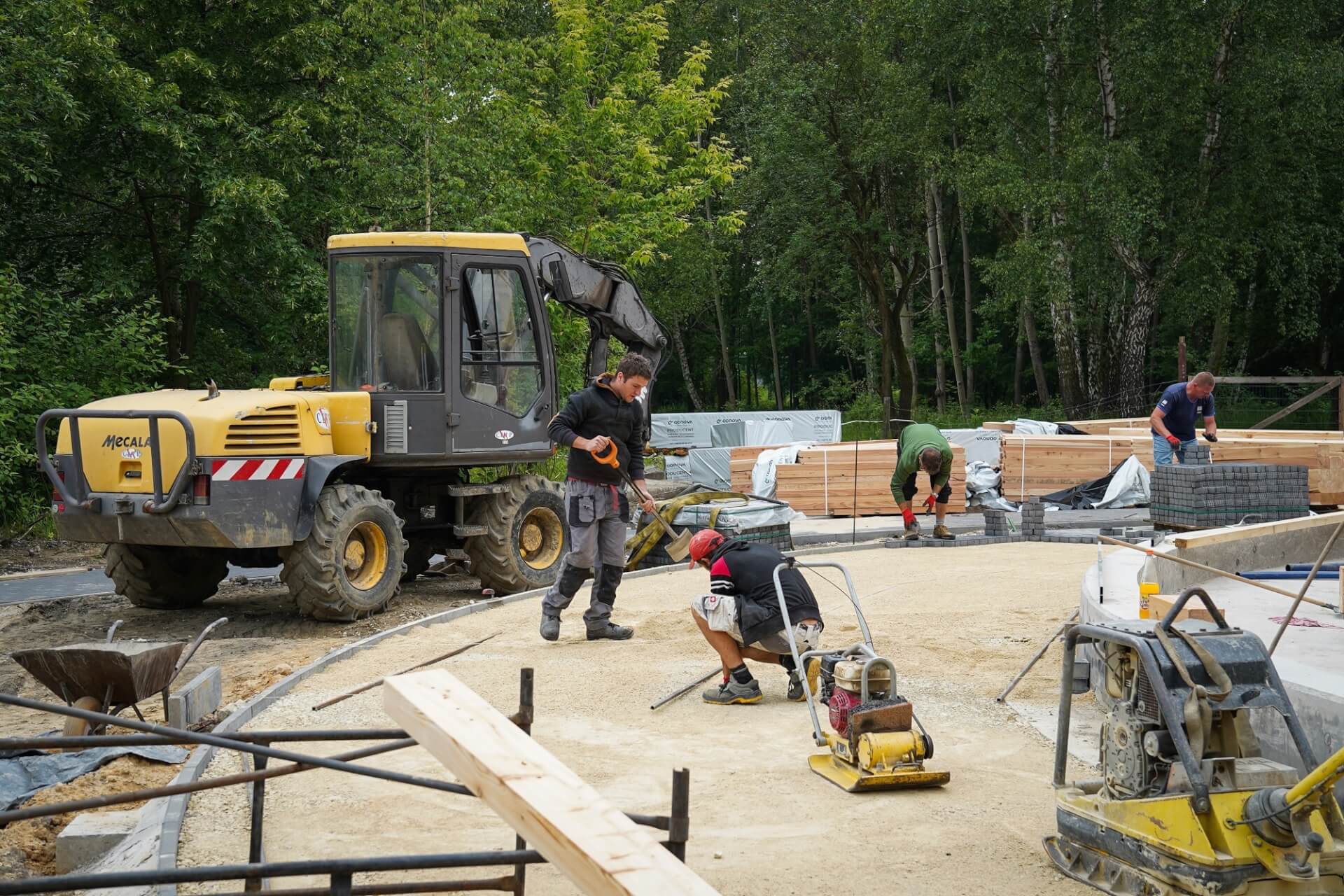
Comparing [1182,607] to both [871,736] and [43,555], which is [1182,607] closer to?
[871,736]

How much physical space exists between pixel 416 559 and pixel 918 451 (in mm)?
6020

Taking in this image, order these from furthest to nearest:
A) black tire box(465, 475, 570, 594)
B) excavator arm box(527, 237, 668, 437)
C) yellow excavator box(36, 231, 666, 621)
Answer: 1. black tire box(465, 475, 570, 594)
2. excavator arm box(527, 237, 668, 437)
3. yellow excavator box(36, 231, 666, 621)

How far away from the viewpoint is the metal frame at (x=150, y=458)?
10227 millimetres

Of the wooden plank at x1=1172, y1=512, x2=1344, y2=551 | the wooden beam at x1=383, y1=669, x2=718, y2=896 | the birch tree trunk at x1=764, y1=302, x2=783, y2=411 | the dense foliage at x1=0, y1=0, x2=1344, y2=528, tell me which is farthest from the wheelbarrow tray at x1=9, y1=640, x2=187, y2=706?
the birch tree trunk at x1=764, y1=302, x2=783, y2=411

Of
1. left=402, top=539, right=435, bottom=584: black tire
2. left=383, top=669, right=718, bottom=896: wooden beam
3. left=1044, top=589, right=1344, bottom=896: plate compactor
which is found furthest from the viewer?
left=402, top=539, right=435, bottom=584: black tire

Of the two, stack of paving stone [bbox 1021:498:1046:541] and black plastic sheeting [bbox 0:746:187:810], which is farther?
stack of paving stone [bbox 1021:498:1046:541]

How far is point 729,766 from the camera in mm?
6613

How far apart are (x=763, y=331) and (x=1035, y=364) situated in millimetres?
17798

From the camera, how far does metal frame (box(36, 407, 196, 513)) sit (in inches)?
403

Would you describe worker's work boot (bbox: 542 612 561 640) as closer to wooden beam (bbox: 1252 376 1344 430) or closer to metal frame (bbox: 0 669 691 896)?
metal frame (bbox: 0 669 691 896)

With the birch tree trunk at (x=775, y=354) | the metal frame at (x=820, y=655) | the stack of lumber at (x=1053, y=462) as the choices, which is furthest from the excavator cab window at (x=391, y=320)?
the birch tree trunk at (x=775, y=354)

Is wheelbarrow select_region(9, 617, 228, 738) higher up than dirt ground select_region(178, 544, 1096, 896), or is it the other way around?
wheelbarrow select_region(9, 617, 228, 738)

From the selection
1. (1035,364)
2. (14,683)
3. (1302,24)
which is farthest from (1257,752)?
(1035,364)

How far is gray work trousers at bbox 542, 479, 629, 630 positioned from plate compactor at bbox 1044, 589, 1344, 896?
496cm
